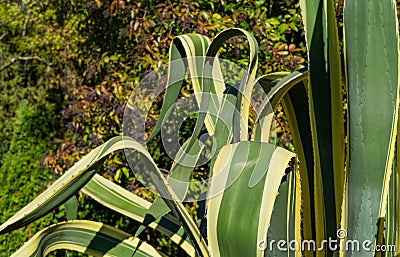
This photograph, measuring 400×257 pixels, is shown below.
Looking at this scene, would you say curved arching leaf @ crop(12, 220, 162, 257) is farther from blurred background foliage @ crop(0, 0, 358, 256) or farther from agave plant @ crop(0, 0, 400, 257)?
blurred background foliage @ crop(0, 0, 358, 256)

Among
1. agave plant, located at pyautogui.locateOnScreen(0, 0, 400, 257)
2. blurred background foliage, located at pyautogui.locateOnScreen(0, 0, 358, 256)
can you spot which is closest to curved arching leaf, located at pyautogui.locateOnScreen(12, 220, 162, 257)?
agave plant, located at pyautogui.locateOnScreen(0, 0, 400, 257)

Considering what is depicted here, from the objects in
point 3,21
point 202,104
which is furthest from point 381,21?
point 3,21

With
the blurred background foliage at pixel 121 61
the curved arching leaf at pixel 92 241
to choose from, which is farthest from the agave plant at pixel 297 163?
the blurred background foliage at pixel 121 61

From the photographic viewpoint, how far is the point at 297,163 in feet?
2.27

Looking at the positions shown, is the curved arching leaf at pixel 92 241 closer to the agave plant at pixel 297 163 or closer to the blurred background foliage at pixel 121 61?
the agave plant at pixel 297 163

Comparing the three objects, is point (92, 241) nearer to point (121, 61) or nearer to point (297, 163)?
point (297, 163)

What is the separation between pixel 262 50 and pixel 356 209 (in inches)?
55.2

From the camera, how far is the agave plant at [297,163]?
0.58 metres

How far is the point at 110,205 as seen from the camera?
1003 millimetres

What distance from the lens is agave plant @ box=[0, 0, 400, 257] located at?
1.92 ft

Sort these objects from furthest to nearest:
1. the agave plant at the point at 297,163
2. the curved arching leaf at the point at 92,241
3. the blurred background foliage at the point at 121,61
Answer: the blurred background foliage at the point at 121,61
the curved arching leaf at the point at 92,241
the agave plant at the point at 297,163

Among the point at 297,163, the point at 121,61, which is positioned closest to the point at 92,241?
the point at 297,163

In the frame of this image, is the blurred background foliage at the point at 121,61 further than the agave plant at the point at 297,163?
Yes

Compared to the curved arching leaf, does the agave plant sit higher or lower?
higher
